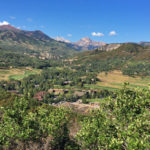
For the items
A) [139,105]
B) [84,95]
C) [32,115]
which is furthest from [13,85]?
[139,105]

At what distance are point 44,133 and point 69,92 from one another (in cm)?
13504

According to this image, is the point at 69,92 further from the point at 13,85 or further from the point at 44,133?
the point at 44,133

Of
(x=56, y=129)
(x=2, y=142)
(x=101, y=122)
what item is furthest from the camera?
(x=56, y=129)

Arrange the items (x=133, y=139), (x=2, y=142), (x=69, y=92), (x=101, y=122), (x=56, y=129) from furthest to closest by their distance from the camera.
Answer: (x=69, y=92) < (x=56, y=129) < (x=101, y=122) < (x=2, y=142) < (x=133, y=139)

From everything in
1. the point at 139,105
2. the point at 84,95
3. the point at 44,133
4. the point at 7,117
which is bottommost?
the point at 84,95

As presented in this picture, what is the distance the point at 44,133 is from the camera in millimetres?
25234

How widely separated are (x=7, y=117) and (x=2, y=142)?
3379mm

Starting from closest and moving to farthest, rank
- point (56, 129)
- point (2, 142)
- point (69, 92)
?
point (2, 142) < point (56, 129) < point (69, 92)

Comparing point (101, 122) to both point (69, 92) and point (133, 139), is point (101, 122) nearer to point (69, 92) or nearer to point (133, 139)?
point (133, 139)

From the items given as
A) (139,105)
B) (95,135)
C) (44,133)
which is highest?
(139,105)

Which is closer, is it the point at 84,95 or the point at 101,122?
the point at 101,122

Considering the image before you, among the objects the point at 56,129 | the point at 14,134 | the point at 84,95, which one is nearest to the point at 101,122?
the point at 56,129

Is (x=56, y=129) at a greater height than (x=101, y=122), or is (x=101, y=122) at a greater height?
(x=101, y=122)

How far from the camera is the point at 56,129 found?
79.6ft
